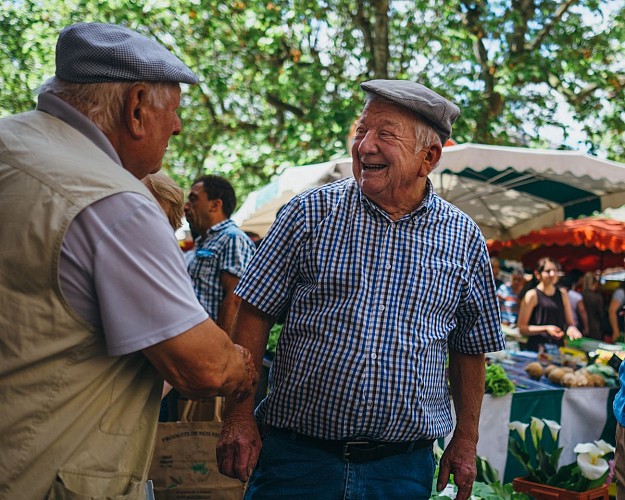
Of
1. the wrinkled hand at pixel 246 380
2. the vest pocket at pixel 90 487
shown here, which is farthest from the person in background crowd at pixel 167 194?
the vest pocket at pixel 90 487

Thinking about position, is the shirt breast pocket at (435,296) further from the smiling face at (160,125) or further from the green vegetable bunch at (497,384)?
the green vegetable bunch at (497,384)

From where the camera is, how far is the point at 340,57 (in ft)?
38.8

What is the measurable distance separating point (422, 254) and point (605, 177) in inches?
150

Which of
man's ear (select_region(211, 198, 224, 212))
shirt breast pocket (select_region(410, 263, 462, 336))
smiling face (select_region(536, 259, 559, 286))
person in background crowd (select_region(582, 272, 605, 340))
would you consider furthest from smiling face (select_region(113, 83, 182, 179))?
person in background crowd (select_region(582, 272, 605, 340))

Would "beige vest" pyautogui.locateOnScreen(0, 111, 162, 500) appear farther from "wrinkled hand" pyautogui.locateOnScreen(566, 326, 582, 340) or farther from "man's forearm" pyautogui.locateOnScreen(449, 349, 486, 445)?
"wrinkled hand" pyautogui.locateOnScreen(566, 326, 582, 340)

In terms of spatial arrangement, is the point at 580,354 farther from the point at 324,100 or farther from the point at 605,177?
the point at 324,100

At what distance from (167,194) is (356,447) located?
1660mm

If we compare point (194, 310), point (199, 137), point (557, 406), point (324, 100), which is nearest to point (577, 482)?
point (557, 406)

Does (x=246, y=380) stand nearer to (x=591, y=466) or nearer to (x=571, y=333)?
(x=591, y=466)

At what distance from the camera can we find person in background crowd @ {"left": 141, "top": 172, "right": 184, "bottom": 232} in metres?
3.41

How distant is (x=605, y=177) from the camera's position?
224 inches

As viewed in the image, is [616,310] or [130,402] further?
[616,310]

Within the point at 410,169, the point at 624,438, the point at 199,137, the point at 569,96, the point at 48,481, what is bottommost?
the point at 624,438

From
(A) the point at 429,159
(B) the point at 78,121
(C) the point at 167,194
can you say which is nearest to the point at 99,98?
(B) the point at 78,121
